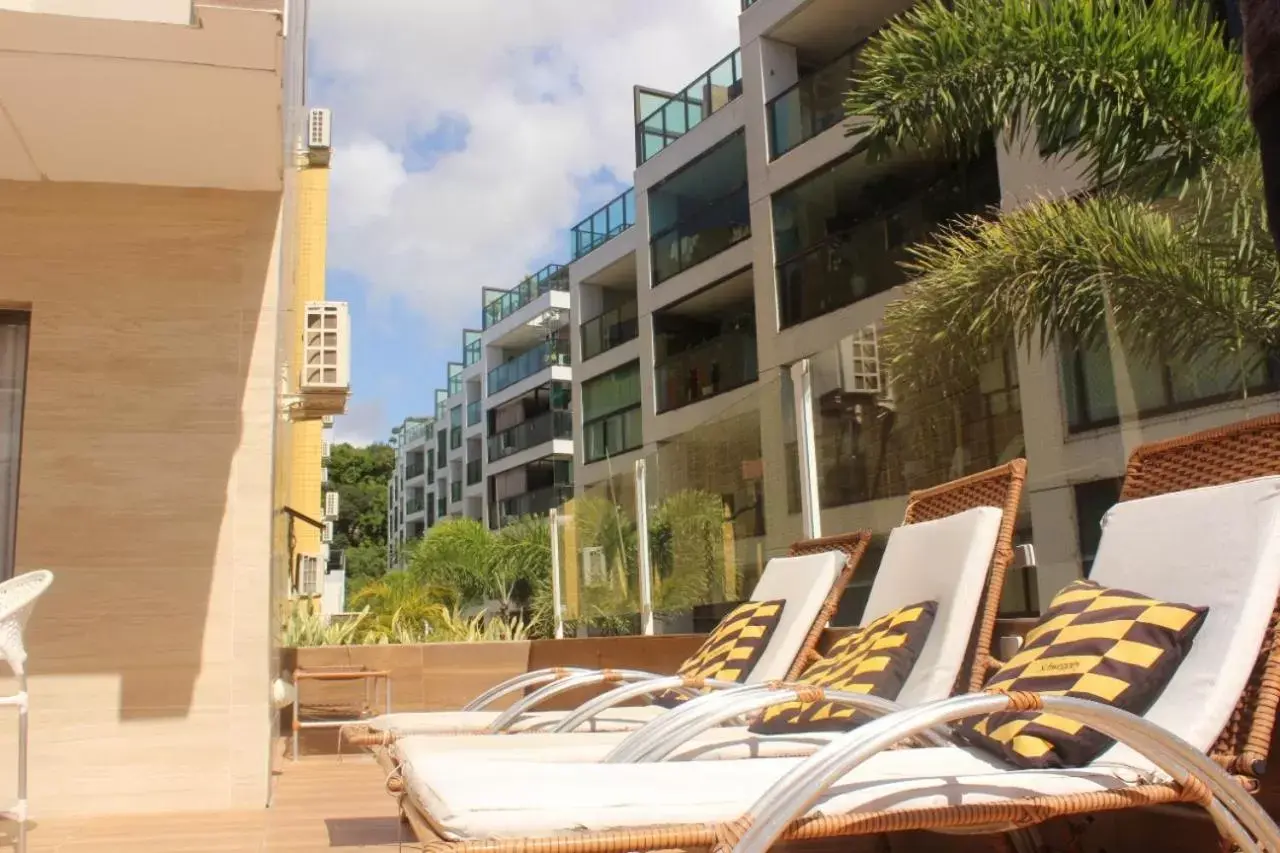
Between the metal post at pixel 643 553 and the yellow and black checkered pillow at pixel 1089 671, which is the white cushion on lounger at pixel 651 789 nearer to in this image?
the yellow and black checkered pillow at pixel 1089 671

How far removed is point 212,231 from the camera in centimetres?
528

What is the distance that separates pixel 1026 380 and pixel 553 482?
114 ft

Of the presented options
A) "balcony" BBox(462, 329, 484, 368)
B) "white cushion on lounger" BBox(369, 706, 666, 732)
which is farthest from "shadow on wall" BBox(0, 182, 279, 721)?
"balcony" BBox(462, 329, 484, 368)

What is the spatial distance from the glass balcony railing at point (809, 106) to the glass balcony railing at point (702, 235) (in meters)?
1.47

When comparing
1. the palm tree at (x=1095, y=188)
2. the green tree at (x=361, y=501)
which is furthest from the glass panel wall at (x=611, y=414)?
the green tree at (x=361, y=501)

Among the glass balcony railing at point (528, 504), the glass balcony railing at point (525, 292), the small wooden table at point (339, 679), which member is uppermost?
the glass balcony railing at point (525, 292)

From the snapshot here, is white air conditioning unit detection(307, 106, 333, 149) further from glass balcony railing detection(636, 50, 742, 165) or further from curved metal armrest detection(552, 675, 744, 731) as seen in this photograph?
curved metal armrest detection(552, 675, 744, 731)

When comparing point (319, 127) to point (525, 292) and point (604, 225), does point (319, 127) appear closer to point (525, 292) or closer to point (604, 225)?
point (604, 225)

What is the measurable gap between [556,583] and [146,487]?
5160 millimetres

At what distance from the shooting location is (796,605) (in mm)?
4508

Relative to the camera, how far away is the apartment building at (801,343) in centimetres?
418

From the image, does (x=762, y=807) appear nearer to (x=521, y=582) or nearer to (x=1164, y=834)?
(x=1164, y=834)

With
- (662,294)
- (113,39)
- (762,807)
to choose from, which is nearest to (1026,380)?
(762,807)

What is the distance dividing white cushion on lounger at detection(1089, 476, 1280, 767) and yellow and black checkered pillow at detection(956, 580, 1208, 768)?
0.04 meters
